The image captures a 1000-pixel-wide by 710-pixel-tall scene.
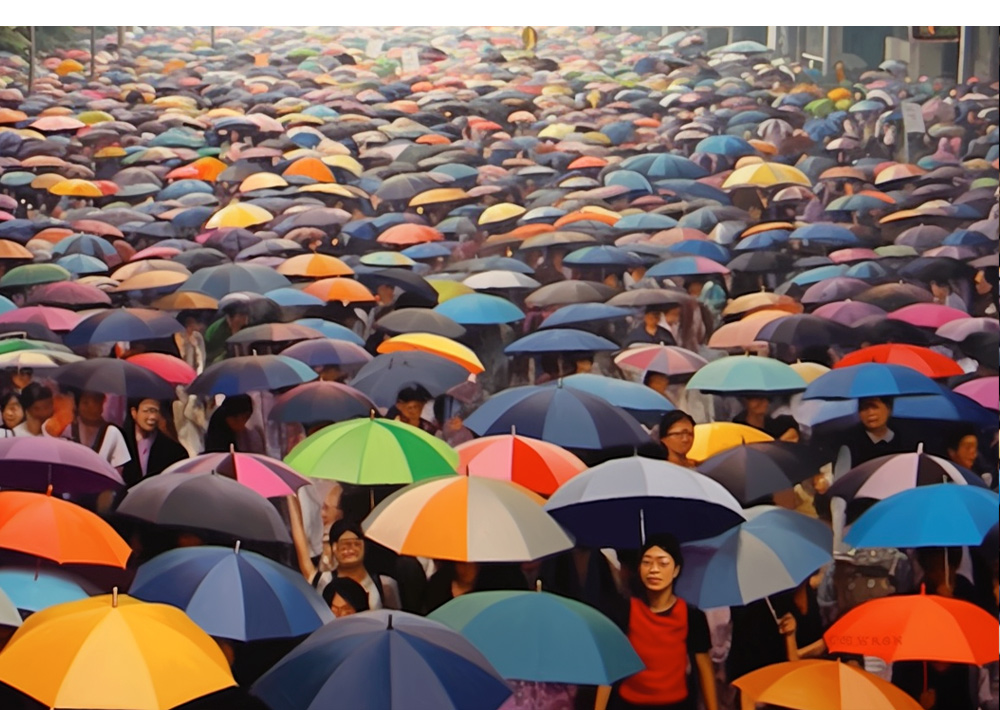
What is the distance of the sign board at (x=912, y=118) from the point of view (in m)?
6.18

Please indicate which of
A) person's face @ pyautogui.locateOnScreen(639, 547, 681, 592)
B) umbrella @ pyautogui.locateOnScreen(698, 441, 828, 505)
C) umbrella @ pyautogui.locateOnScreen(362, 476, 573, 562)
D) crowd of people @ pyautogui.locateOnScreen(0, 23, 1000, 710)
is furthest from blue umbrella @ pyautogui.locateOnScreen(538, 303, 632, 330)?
person's face @ pyautogui.locateOnScreen(639, 547, 681, 592)

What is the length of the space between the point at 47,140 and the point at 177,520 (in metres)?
2.25

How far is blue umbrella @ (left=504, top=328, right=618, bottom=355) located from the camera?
6.07 m

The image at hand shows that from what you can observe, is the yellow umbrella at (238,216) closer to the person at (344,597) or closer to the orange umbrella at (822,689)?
the person at (344,597)

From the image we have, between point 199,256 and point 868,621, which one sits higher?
point 199,256

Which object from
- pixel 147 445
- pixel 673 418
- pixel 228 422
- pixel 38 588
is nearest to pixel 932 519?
pixel 673 418

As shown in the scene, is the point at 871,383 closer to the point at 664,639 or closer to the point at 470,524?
the point at 664,639

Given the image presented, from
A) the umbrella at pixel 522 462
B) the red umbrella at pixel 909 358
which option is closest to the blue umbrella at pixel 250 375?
the umbrella at pixel 522 462

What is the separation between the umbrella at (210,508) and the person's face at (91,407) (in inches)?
27.8

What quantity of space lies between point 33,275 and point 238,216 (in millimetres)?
965

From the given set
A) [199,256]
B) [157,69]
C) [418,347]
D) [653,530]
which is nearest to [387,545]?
[653,530]

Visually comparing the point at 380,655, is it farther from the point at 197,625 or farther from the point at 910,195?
the point at 910,195

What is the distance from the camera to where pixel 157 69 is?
21.2 ft

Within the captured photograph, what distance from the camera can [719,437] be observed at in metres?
5.58
